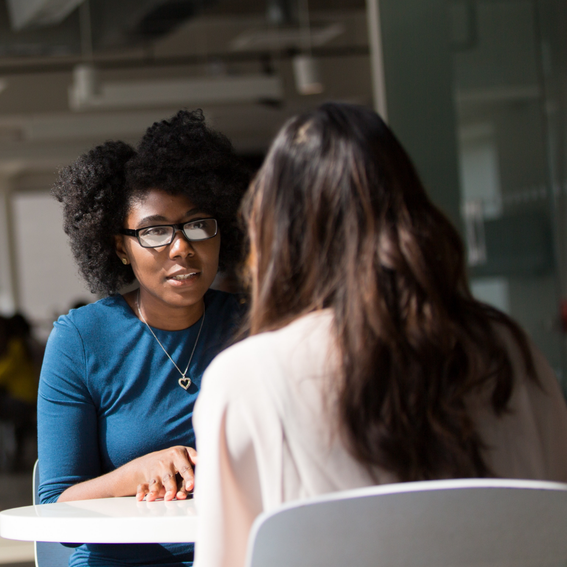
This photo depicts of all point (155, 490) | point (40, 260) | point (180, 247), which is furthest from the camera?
point (40, 260)

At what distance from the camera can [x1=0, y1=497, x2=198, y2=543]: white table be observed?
1.25m

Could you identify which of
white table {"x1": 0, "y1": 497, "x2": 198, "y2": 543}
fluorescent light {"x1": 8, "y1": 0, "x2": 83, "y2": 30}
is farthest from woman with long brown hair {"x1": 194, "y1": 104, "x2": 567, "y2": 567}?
fluorescent light {"x1": 8, "y1": 0, "x2": 83, "y2": 30}

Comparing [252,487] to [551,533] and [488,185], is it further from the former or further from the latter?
[488,185]

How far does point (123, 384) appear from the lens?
68.9 inches

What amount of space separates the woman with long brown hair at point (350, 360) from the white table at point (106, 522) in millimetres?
259

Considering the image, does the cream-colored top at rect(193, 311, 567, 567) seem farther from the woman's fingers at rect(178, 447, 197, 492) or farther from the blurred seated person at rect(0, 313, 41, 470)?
the blurred seated person at rect(0, 313, 41, 470)

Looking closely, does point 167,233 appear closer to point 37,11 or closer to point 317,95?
point 37,11

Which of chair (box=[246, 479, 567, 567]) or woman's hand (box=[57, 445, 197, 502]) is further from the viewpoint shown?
woman's hand (box=[57, 445, 197, 502])

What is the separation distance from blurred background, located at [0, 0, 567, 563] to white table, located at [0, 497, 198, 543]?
1.22 meters

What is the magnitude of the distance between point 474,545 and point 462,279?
32cm

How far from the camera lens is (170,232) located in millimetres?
1800

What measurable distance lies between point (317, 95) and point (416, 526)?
32.2 feet

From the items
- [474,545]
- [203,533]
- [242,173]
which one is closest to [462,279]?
[474,545]

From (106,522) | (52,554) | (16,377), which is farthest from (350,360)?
(16,377)
